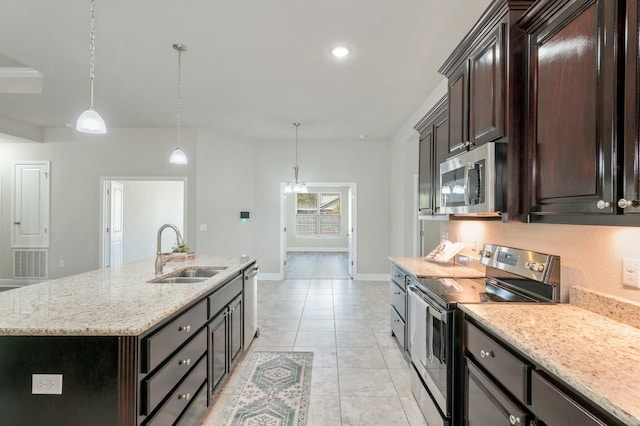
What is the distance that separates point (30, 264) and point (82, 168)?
6.49 ft

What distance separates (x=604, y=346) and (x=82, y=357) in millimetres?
2001

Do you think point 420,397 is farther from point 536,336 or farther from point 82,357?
point 82,357

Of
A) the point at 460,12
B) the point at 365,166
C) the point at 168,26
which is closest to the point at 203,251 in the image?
the point at 365,166

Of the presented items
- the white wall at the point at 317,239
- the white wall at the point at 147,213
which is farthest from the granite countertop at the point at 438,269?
the white wall at the point at 317,239

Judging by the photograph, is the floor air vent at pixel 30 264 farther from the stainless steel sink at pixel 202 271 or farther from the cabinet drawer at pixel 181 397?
the cabinet drawer at pixel 181 397

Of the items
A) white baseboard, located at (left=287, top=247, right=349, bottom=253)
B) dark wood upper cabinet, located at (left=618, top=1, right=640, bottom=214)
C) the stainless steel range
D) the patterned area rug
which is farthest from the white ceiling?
white baseboard, located at (left=287, top=247, right=349, bottom=253)

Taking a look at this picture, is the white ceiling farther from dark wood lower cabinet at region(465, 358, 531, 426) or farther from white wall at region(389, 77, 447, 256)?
dark wood lower cabinet at region(465, 358, 531, 426)

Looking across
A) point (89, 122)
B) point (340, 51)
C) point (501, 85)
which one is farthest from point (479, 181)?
point (89, 122)

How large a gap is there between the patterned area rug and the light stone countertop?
1.45m

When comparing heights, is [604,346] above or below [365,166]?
below

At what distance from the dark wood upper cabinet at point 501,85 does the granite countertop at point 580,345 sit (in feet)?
1.61

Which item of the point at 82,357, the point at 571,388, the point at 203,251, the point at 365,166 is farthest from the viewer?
the point at 365,166

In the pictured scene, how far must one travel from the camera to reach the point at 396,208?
6070 millimetres

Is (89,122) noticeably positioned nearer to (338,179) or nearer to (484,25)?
(484,25)
